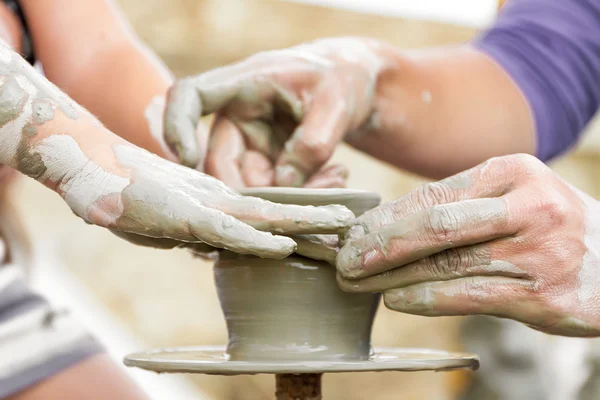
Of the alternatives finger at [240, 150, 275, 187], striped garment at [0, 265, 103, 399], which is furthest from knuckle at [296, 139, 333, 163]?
striped garment at [0, 265, 103, 399]

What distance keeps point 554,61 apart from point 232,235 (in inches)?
51.6

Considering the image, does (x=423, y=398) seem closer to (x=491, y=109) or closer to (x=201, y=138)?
(x=491, y=109)

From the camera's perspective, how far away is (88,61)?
4.96 feet

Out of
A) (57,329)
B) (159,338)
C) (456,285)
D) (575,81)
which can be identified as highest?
(575,81)

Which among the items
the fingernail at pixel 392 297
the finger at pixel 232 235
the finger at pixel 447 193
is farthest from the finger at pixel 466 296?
the finger at pixel 232 235

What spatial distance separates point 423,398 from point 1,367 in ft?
9.18

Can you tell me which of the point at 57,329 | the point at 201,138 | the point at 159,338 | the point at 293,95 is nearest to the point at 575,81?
the point at 293,95

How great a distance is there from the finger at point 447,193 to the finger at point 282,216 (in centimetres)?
10

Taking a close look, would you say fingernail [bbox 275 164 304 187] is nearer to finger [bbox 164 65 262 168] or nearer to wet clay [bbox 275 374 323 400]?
finger [bbox 164 65 262 168]

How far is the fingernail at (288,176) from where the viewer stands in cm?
136

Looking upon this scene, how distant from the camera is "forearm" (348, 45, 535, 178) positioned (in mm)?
1624

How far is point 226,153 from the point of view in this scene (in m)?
1.38

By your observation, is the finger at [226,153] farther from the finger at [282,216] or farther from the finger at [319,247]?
the finger at [282,216]

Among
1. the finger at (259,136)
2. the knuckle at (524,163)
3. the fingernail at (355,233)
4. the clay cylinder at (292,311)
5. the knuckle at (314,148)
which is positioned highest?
the finger at (259,136)
